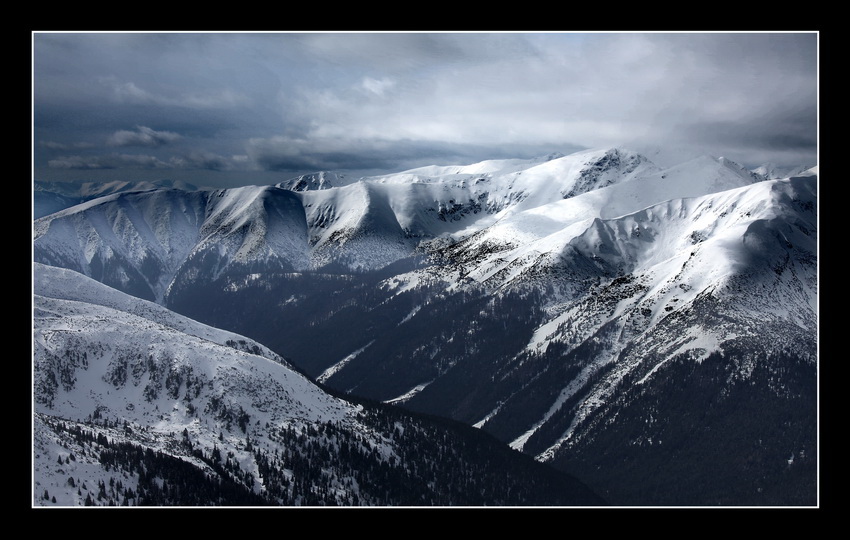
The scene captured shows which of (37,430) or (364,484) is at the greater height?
(37,430)

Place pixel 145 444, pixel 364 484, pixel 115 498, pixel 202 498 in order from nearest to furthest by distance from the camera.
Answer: pixel 115 498 → pixel 202 498 → pixel 145 444 → pixel 364 484
